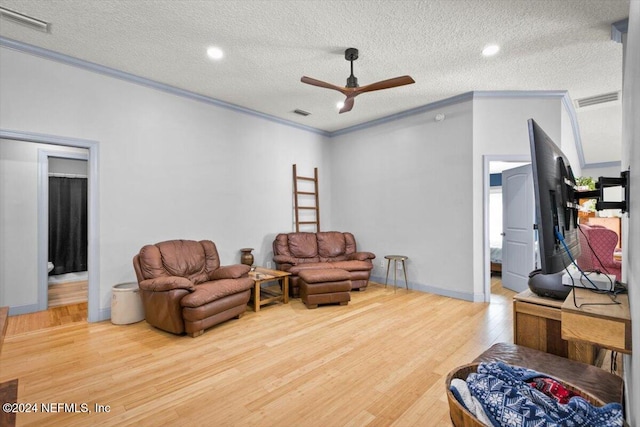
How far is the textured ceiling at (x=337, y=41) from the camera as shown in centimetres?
264

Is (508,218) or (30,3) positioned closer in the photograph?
(30,3)

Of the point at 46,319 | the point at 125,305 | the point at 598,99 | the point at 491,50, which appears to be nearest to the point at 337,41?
the point at 491,50

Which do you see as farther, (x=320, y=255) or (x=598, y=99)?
(x=320, y=255)

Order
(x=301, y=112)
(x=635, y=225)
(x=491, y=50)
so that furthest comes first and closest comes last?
(x=301, y=112), (x=491, y=50), (x=635, y=225)

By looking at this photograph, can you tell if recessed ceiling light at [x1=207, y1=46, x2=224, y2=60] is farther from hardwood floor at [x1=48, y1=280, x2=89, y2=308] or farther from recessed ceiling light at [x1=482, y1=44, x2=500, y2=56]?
hardwood floor at [x1=48, y1=280, x2=89, y2=308]

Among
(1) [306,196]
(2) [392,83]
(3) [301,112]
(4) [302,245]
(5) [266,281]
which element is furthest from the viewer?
(1) [306,196]

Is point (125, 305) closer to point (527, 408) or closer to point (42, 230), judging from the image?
point (42, 230)

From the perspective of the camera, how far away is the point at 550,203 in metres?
1.13

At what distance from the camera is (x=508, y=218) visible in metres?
4.96

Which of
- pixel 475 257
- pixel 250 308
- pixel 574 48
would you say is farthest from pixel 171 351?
pixel 574 48

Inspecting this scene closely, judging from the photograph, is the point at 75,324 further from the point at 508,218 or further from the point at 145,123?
the point at 508,218

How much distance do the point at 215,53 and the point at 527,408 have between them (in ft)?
12.4

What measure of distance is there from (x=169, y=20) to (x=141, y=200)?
84.8 inches

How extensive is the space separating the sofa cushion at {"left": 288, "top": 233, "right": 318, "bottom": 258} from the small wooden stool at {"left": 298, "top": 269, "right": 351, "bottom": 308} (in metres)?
1.02
